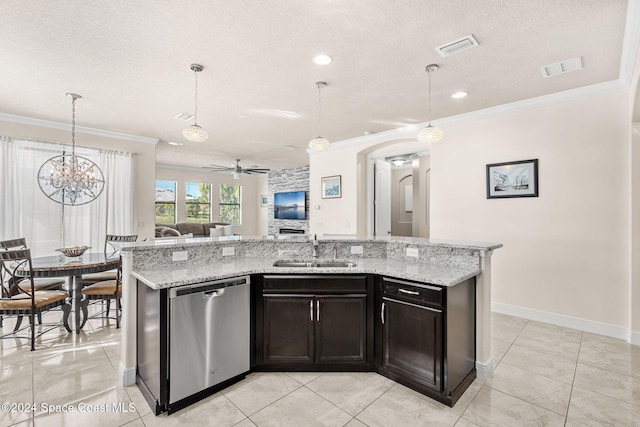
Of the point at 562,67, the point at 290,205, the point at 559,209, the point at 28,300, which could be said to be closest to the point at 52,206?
the point at 28,300

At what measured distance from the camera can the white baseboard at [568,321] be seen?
10.2 ft

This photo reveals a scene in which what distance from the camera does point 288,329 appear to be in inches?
95.2

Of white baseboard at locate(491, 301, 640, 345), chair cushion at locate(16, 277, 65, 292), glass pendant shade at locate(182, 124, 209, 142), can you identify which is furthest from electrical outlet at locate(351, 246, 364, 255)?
chair cushion at locate(16, 277, 65, 292)

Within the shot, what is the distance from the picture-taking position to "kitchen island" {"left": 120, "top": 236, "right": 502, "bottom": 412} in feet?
7.06

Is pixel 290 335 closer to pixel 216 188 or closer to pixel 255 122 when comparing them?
pixel 255 122

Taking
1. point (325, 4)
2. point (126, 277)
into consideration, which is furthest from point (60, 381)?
point (325, 4)

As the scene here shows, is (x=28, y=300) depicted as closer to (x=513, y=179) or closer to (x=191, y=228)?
(x=513, y=179)

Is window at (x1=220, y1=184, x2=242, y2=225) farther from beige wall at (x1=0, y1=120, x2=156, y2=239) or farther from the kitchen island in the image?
the kitchen island

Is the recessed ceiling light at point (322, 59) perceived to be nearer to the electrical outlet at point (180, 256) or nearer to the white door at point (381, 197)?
the electrical outlet at point (180, 256)

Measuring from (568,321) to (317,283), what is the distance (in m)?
3.07

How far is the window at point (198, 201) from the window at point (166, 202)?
16.2 inches

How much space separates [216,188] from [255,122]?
19.4 feet

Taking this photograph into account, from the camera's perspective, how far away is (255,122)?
14.9 feet

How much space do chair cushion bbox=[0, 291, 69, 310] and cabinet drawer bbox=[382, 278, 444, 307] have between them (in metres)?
3.24
